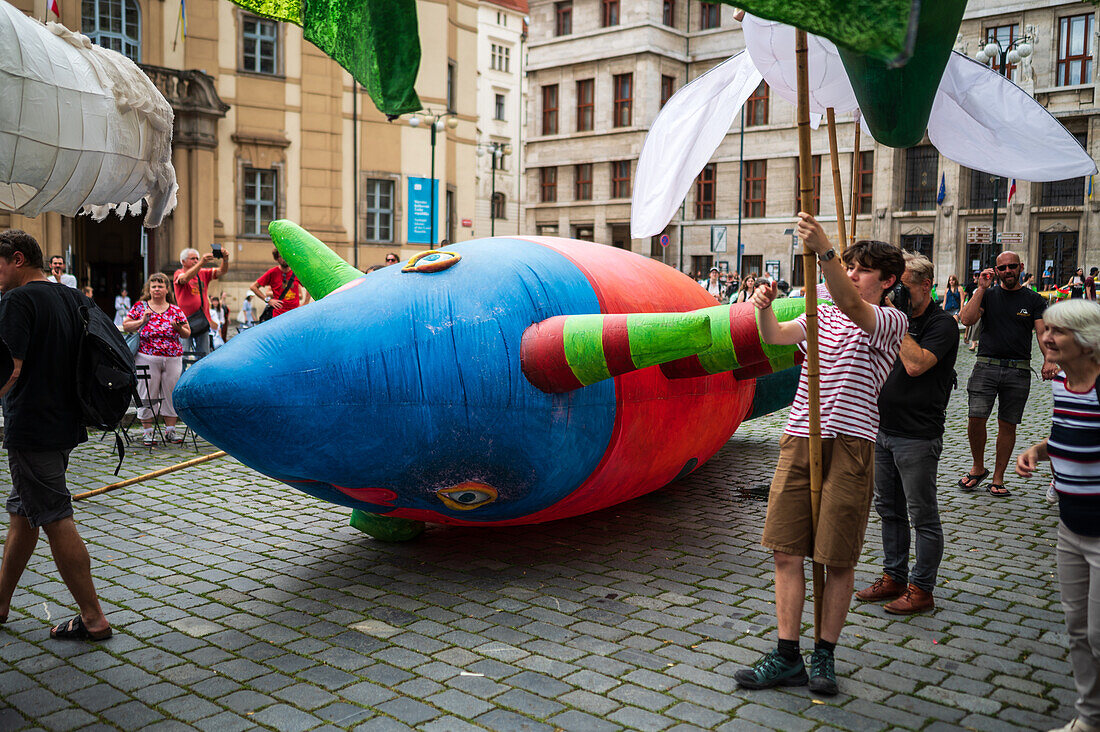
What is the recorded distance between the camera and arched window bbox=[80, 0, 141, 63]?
2303 centimetres

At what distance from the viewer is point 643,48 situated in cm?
4666

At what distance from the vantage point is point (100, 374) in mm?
4461

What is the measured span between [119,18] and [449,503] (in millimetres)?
23110

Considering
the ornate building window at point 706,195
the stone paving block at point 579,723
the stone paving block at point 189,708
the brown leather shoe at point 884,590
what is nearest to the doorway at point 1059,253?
the ornate building window at point 706,195

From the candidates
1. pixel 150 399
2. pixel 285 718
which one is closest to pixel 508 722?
pixel 285 718

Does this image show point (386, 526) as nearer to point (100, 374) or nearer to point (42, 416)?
point (100, 374)

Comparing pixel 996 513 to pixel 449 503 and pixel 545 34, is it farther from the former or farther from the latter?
pixel 545 34

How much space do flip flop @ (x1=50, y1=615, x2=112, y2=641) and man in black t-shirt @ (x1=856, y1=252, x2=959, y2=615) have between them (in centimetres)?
393

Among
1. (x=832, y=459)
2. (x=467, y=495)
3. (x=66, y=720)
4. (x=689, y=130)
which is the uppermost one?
(x=689, y=130)

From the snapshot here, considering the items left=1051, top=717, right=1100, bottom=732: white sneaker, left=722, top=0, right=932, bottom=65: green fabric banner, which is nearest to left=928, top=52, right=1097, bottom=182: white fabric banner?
left=1051, top=717, right=1100, bottom=732: white sneaker

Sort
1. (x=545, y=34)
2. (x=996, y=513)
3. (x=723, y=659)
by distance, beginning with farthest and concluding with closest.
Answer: (x=545, y=34), (x=996, y=513), (x=723, y=659)

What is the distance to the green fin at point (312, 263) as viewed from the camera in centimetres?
605

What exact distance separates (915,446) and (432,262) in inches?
112

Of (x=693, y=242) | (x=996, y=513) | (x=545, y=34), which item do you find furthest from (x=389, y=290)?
(x=545, y=34)
